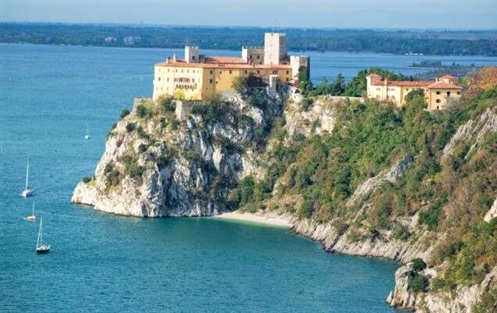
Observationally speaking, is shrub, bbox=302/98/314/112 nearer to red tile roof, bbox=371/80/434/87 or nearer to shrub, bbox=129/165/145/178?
red tile roof, bbox=371/80/434/87

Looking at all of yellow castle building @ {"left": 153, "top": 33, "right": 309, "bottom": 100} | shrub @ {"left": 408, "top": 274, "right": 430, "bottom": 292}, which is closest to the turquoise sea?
shrub @ {"left": 408, "top": 274, "right": 430, "bottom": 292}

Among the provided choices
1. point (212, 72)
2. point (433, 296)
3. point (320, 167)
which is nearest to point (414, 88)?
point (320, 167)

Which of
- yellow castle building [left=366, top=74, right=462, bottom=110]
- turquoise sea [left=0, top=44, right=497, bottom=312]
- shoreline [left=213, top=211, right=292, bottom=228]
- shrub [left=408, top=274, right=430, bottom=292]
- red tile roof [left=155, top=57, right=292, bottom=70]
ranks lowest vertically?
turquoise sea [left=0, top=44, right=497, bottom=312]

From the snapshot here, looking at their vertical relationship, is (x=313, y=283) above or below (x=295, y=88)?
below

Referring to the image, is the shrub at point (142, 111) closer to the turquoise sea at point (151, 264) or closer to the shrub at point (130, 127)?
the shrub at point (130, 127)

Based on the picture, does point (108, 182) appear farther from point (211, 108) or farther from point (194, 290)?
point (194, 290)

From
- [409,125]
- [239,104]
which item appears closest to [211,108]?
[239,104]

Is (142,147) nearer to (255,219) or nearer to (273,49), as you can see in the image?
(255,219)

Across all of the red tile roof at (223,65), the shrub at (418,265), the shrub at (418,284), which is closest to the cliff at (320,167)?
the red tile roof at (223,65)
